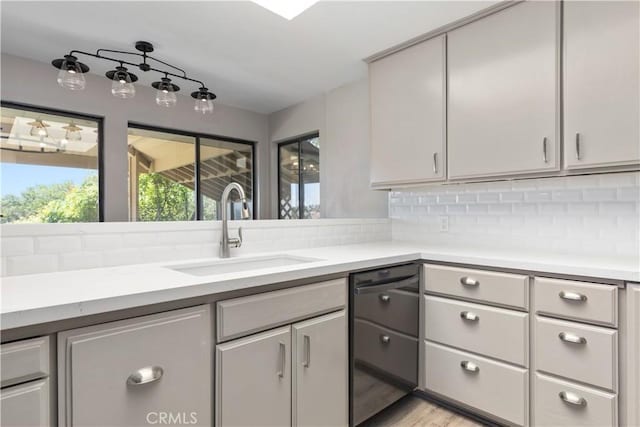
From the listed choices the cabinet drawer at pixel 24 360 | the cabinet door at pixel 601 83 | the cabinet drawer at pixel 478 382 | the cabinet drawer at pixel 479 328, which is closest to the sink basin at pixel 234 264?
the cabinet drawer at pixel 24 360

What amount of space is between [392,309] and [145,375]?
118cm

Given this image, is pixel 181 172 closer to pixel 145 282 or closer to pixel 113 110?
pixel 113 110

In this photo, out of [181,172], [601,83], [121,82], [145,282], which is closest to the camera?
[145,282]

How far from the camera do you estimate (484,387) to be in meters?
1.67

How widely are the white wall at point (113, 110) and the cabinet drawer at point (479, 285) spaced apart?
2919mm

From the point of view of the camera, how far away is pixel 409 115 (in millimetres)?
2291

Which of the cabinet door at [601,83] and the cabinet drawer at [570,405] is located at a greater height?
the cabinet door at [601,83]

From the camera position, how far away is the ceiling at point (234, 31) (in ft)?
6.36

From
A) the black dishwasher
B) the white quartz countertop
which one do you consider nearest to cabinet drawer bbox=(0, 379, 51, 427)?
the white quartz countertop

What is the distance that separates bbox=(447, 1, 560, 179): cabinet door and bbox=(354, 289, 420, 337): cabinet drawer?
34.0 inches

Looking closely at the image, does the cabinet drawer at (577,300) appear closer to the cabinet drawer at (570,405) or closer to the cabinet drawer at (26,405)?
the cabinet drawer at (570,405)

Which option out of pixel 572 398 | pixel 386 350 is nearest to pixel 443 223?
pixel 386 350

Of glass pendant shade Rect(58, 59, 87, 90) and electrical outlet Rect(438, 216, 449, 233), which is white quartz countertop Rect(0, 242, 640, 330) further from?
glass pendant shade Rect(58, 59, 87, 90)

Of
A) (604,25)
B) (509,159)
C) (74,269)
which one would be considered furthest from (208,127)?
(604,25)
